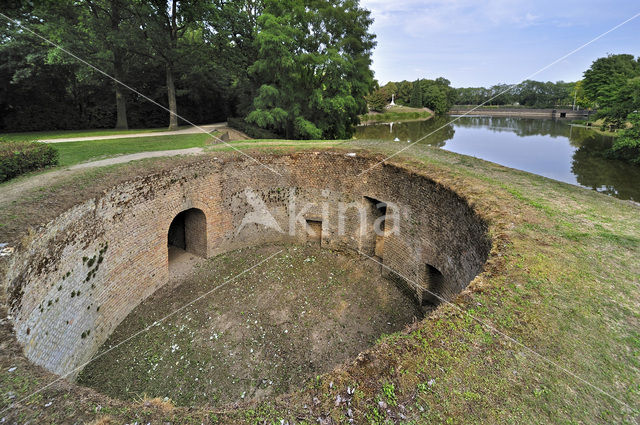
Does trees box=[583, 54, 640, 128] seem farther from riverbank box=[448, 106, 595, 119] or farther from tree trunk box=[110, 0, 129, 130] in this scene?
tree trunk box=[110, 0, 129, 130]

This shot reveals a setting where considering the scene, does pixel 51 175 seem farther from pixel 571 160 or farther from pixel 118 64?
pixel 571 160

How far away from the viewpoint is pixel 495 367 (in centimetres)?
328

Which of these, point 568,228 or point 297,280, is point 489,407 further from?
point 297,280

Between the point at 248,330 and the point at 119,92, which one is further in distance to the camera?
the point at 119,92

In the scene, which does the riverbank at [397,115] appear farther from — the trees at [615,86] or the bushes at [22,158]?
the bushes at [22,158]

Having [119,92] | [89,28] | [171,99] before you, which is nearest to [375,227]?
[171,99]

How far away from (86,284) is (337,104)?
54.4ft

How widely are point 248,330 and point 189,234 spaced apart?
5.82 m

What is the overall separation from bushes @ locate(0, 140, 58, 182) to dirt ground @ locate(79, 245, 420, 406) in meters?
5.52

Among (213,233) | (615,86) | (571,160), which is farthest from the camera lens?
(615,86)

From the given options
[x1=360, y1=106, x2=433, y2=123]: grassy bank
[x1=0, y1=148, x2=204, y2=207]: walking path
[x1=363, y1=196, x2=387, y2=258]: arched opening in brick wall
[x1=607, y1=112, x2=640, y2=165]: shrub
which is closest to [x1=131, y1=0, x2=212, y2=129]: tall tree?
[x1=0, y1=148, x2=204, y2=207]: walking path

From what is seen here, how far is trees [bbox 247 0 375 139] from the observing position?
18.8m

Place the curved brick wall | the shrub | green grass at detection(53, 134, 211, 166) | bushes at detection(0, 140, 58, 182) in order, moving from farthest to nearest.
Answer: the shrub → green grass at detection(53, 134, 211, 166) → bushes at detection(0, 140, 58, 182) → the curved brick wall

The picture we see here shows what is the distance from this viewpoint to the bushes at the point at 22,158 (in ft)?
30.2
